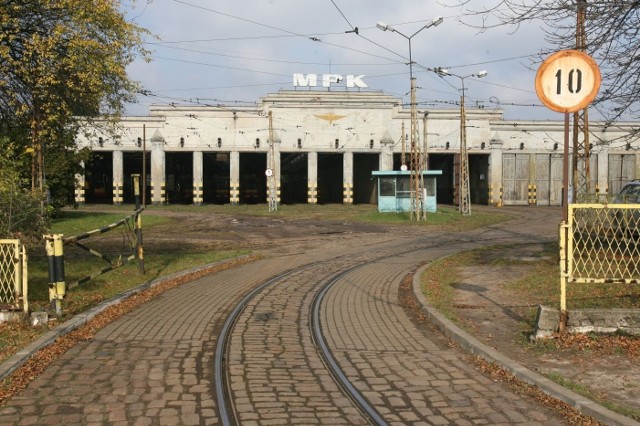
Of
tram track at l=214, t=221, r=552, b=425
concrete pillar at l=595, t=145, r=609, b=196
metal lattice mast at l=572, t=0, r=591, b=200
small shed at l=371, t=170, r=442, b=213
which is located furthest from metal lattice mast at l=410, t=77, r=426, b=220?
concrete pillar at l=595, t=145, r=609, b=196

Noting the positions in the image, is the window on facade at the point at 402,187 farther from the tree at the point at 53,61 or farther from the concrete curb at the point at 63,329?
the concrete curb at the point at 63,329

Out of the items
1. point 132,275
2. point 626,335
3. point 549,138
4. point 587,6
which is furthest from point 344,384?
point 549,138

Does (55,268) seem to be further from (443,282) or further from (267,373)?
(443,282)

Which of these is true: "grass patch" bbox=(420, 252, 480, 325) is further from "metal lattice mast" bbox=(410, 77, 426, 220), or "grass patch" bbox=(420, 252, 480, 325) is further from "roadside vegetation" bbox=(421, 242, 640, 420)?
"metal lattice mast" bbox=(410, 77, 426, 220)

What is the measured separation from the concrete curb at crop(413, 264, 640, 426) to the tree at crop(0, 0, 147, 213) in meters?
8.41

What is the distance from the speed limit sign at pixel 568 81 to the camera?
7543 millimetres

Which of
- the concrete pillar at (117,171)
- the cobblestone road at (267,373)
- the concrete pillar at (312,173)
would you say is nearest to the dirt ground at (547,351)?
the cobblestone road at (267,373)

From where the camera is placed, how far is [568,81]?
7609 mm

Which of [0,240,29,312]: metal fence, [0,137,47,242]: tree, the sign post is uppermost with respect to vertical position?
the sign post

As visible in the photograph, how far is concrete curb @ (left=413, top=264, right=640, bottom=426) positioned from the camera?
4.74 meters

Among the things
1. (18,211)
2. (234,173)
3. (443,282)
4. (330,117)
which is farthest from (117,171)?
(443,282)

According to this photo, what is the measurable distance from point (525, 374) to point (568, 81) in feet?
13.0

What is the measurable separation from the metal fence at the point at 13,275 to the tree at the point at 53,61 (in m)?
3.48

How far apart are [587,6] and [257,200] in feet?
200
